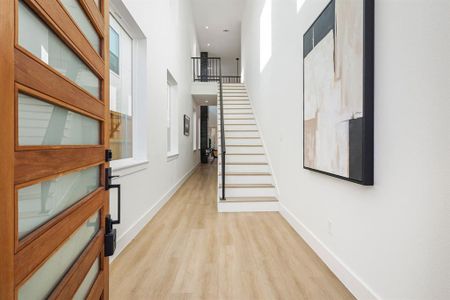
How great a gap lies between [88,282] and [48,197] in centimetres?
53

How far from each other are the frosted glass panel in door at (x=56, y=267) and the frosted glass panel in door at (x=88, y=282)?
0.13 metres

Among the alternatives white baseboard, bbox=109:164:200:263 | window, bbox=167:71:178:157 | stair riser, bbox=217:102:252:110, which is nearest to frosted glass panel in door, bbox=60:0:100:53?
white baseboard, bbox=109:164:200:263

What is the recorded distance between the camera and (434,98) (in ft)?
3.58

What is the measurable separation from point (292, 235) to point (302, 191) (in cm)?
53

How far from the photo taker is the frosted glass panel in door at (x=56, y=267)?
26.4 inches

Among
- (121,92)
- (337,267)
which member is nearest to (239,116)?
(121,92)

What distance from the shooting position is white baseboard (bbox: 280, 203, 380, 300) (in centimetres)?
161

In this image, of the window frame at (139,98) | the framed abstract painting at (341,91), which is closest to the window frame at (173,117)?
the window frame at (139,98)

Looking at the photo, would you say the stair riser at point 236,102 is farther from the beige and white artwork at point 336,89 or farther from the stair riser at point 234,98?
the beige and white artwork at point 336,89

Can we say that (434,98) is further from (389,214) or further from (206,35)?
(206,35)

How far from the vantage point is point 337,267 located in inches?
76.1

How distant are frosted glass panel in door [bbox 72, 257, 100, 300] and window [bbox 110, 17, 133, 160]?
5.32 ft

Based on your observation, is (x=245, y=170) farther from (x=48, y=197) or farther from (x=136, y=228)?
(x=48, y=197)

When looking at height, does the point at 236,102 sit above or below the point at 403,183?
above
